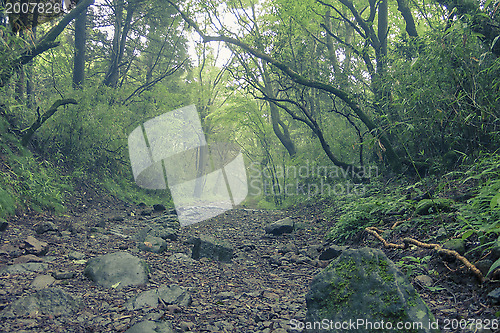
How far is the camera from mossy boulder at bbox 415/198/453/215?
3479 millimetres

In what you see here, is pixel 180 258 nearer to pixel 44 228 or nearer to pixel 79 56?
pixel 44 228

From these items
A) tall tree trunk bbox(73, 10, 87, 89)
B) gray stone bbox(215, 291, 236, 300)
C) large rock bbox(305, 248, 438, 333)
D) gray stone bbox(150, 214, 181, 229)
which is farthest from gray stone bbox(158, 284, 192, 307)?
tall tree trunk bbox(73, 10, 87, 89)

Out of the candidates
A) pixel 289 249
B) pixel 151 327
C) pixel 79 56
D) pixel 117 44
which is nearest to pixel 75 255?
pixel 151 327

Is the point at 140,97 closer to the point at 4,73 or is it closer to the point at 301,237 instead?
the point at 4,73

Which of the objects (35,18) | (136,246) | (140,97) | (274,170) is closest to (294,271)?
(136,246)

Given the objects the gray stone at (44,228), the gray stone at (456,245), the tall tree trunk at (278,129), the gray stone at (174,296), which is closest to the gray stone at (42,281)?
the gray stone at (174,296)

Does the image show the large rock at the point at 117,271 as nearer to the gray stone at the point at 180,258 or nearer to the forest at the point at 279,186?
the forest at the point at 279,186

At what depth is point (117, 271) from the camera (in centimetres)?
337

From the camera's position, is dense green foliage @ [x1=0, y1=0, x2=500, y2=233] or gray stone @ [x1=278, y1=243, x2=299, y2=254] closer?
dense green foliage @ [x1=0, y1=0, x2=500, y2=233]

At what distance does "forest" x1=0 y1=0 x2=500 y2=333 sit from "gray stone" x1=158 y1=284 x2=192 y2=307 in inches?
1.7

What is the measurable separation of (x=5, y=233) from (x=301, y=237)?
5.02 metres

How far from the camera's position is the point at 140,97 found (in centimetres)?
1402

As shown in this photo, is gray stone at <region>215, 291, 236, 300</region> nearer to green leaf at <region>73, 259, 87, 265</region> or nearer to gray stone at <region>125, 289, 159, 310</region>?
gray stone at <region>125, 289, 159, 310</region>

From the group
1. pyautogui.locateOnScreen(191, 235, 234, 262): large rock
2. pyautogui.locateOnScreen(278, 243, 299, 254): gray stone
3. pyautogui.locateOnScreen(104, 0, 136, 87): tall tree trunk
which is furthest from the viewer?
pyautogui.locateOnScreen(104, 0, 136, 87): tall tree trunk
